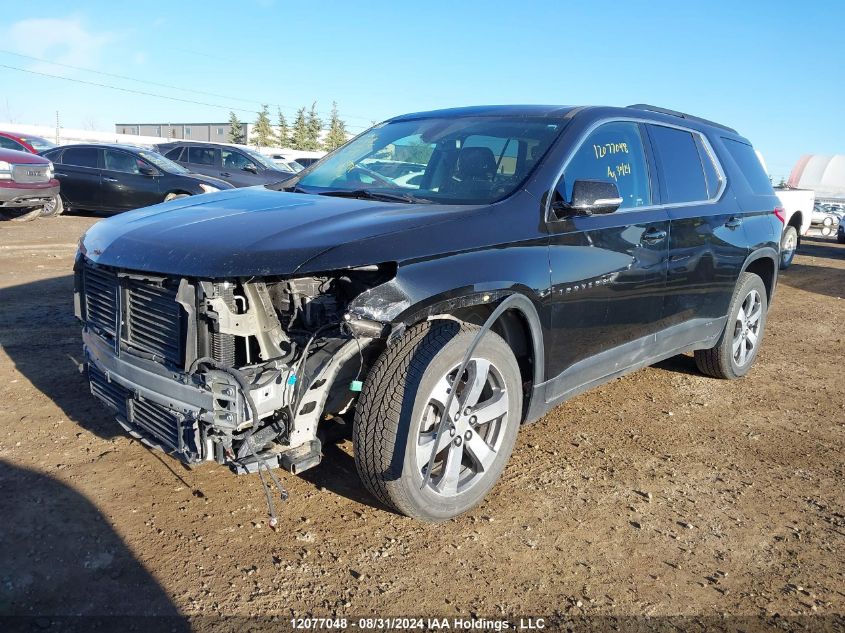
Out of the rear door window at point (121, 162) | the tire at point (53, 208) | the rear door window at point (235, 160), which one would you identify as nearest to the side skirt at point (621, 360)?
the rear door window at point (121, 162)

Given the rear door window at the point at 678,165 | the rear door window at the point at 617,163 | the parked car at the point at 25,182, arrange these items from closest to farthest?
the rear door window at the point at 617,163 < the rear door window at the point at 678,165 < the parked car at the point at 25,182

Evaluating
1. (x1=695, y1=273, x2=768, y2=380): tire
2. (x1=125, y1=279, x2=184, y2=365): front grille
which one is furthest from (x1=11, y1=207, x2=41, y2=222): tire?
(x1=695, y1=273, x2=768, y2=380): tire

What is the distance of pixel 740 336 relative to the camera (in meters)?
5.30

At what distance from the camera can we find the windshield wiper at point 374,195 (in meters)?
3.47

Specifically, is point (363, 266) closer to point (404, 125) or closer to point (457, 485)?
point (457, 485)

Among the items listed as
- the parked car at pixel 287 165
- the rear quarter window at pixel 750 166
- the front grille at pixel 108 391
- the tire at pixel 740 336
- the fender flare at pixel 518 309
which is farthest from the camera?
the parked car at pixel 287 165

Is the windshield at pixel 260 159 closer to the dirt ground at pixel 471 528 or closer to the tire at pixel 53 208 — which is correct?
the tire at pixel 53 208

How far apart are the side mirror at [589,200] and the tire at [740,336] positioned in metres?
2.13

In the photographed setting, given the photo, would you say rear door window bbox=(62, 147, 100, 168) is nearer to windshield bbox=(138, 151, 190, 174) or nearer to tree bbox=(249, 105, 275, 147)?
windshield bbox=(138, 151, 190, 174)

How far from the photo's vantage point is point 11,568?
2605 millimetres

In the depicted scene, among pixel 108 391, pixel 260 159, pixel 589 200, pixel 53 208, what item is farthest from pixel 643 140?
pixel 260 159

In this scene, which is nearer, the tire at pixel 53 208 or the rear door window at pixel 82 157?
the tire at pixel 53 208

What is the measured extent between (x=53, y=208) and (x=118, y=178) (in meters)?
1.31

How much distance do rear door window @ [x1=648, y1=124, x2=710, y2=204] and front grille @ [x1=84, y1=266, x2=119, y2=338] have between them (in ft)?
10.4
